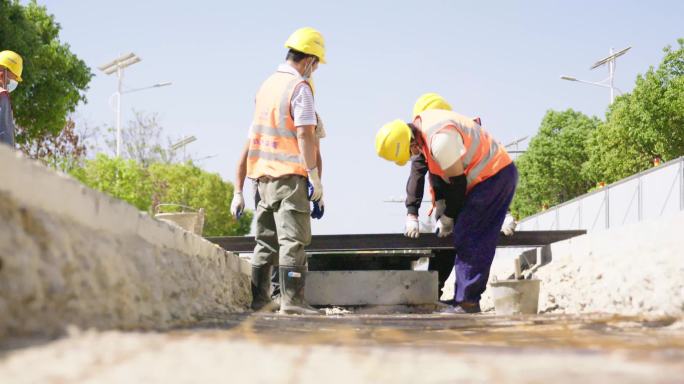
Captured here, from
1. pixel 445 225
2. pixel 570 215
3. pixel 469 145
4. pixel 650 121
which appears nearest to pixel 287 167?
pixel 469 145

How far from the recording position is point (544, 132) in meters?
48.8

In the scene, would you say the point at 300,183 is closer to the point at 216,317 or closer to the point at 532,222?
the point at 216,317

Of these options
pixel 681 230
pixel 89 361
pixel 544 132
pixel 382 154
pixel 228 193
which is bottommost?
pixel 89 361

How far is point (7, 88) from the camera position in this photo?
8.88m

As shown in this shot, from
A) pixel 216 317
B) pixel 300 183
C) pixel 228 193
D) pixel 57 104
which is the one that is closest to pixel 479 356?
pixel 216 317

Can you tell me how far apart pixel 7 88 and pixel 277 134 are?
330cm

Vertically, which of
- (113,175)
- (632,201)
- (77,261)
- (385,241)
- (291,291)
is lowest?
(291,291)

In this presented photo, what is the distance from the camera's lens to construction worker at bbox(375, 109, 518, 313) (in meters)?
7.58

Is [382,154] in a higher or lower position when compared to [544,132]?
lower

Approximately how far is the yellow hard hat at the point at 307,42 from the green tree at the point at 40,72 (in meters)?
18.2

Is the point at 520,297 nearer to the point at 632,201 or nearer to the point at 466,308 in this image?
the point at 466,308

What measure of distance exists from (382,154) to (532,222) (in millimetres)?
28774

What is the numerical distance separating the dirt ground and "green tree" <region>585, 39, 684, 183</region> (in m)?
27.6

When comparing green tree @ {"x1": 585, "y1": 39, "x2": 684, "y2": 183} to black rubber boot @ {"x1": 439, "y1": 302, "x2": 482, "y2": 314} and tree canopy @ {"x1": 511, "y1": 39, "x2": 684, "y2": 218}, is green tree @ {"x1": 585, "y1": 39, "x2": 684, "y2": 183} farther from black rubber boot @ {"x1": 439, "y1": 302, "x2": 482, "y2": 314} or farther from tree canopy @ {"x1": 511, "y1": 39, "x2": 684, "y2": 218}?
black rubber boot @ {"x1": 439, "y1": 302, "x2": 482, "y2": 314}
